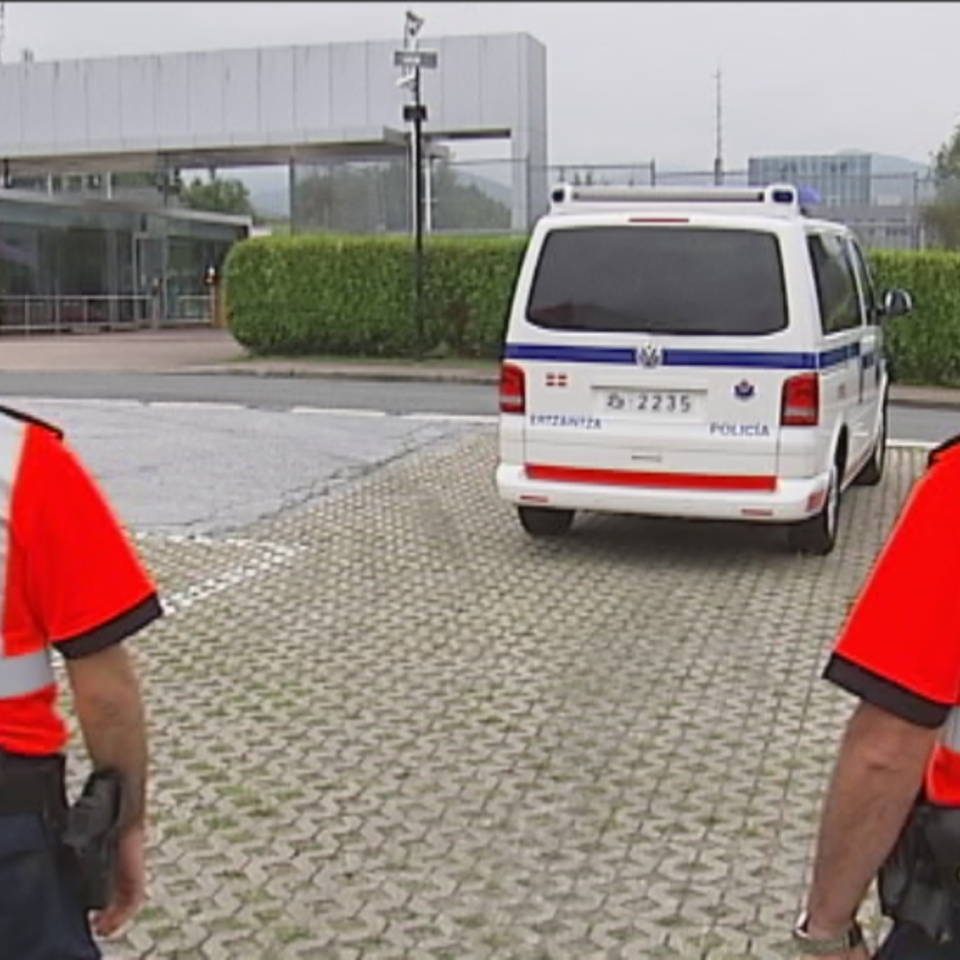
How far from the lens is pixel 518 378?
28.0ft

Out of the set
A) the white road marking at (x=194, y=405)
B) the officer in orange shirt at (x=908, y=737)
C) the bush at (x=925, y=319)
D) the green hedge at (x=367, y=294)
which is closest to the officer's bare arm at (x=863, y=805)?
the officer in orange shirt at (x=908, y=737)

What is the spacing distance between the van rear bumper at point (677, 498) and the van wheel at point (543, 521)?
43 centimetres

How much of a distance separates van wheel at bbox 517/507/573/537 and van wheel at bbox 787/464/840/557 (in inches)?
52.5

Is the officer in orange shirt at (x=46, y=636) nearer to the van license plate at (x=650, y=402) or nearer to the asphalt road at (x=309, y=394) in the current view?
the van license plate at (x=650, y=402)

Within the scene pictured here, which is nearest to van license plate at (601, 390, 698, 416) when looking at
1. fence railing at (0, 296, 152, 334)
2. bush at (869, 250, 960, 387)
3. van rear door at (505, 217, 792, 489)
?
van rear door at (505, 217, 792, 489)

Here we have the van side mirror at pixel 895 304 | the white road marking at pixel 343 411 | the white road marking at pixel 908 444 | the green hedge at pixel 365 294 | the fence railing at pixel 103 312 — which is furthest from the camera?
the green hedge at pixel 365 294

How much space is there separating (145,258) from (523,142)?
7689 millimetres

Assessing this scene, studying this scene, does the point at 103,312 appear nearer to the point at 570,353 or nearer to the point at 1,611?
the point at 570,353

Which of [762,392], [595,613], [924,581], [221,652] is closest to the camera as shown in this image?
[924,581]

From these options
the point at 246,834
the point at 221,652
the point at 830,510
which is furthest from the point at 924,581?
the point at 830,510

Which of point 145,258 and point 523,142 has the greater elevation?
point 523,142

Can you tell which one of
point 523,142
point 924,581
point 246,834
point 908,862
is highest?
Result: point 523,142

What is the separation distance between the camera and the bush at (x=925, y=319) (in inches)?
823

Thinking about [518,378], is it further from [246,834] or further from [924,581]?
[924,581]
